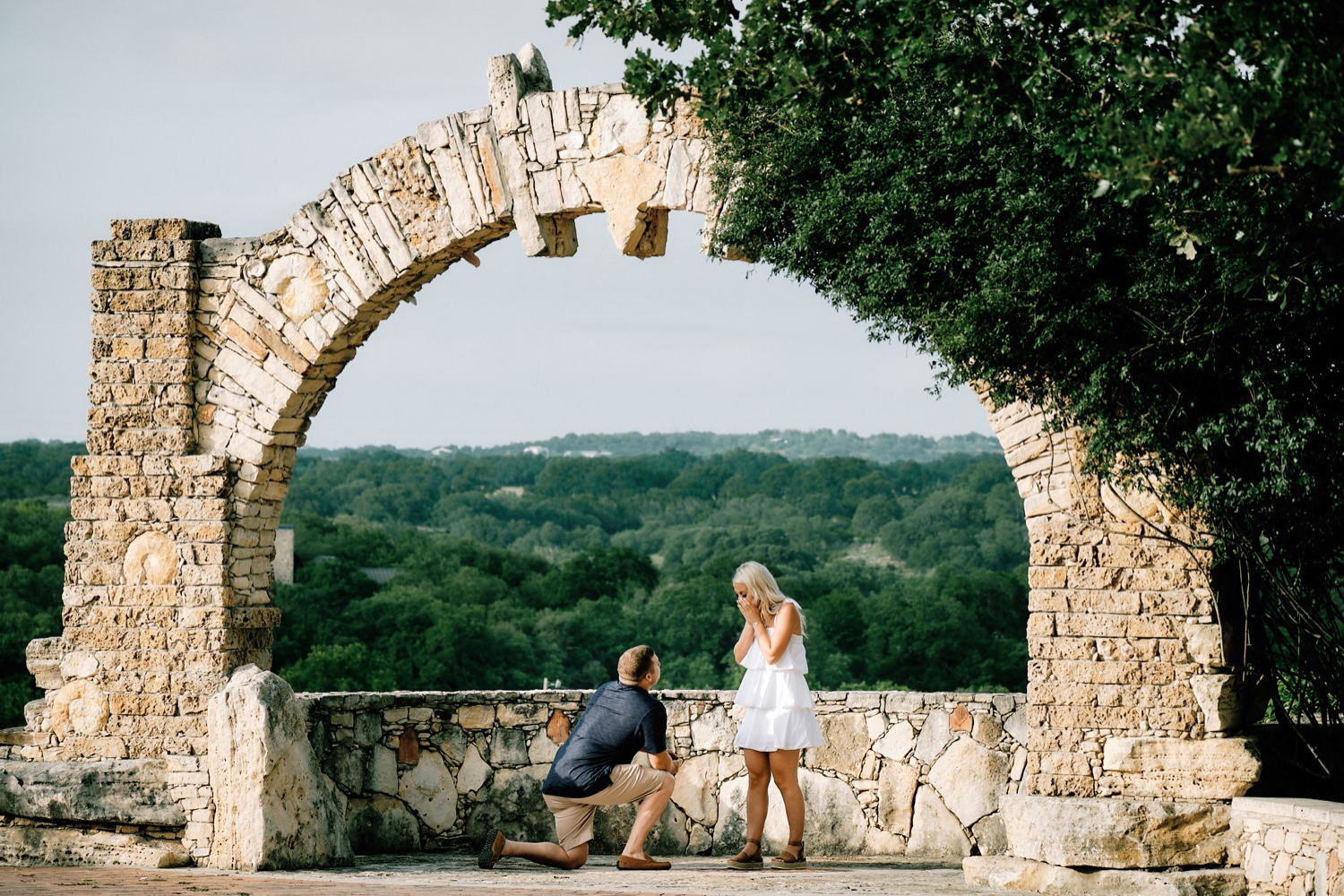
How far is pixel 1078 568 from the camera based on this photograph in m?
7.25

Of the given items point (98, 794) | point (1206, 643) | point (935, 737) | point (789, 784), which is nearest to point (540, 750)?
point (789, 784)

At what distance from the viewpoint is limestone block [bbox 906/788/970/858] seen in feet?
27.2

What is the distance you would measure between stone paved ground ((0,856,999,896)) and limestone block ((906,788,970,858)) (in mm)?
172

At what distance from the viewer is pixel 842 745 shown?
8.51 m

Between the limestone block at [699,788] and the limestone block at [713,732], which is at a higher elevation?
the limestone block at [713,732]

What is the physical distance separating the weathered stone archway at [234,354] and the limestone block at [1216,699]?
796mm

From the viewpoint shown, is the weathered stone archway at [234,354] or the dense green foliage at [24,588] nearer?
the weathered stone archway at [234,354]

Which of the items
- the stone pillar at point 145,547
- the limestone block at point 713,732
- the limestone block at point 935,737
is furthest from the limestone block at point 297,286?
the limestone block at point 935,737

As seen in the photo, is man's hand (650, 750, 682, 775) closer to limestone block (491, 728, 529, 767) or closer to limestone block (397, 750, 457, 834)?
limestone block (491, 728, 529, 767)

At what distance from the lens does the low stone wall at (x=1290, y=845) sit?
251 inches

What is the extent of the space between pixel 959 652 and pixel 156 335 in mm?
22830

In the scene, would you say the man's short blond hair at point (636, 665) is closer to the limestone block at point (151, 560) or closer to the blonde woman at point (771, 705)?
the blonde woman at point (771, 705)

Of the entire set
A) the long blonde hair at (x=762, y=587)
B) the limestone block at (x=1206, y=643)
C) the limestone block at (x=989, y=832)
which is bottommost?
the limestone block at (x=989, y=832)

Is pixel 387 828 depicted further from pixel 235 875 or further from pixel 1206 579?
pixel 1206 579
